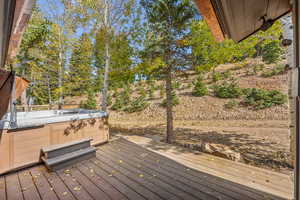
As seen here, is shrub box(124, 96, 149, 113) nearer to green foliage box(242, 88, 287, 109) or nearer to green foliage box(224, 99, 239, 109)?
green foliage box(224, 99, 239, 109)

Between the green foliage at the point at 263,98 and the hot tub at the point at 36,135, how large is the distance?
956cm

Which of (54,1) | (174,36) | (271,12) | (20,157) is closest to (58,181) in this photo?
(20,157)

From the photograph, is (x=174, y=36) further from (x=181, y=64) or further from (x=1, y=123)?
(x=1, y=123)

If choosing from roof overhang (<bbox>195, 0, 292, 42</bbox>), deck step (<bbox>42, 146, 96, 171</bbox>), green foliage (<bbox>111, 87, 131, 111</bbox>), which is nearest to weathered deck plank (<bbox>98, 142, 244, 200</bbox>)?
deck step (<bbox>42, 146, 96, 171</bbox>)

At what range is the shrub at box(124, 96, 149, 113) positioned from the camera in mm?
11630

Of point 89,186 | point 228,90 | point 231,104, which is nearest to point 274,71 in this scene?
point 228,90

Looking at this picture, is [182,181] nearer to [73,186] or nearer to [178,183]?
[178,183]

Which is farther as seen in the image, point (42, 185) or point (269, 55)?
point (269, 55)

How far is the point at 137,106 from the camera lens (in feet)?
38.3

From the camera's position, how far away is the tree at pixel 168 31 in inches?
168

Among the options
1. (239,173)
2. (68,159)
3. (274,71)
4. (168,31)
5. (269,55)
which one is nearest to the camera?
(239,173)

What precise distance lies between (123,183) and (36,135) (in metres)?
2.24

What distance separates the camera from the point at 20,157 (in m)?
2.86

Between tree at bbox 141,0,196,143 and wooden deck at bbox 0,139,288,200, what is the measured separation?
288 cm
